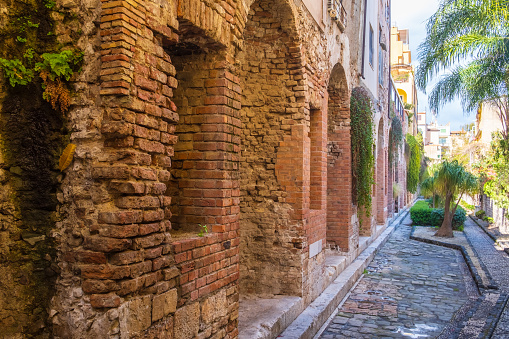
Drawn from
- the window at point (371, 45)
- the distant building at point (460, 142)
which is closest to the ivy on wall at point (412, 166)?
the distant building at point (460, 142)

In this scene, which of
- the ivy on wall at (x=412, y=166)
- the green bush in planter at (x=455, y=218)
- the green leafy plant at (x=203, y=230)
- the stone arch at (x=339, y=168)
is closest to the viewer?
the green leafy plant at (x=203, y=230)

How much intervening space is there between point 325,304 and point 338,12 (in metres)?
5.43

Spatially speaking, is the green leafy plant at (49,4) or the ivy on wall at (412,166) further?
the ivy on wall at (412,166)

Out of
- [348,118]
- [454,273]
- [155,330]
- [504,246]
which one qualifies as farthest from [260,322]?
[504,246]

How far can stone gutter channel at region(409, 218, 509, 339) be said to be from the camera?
657 cm

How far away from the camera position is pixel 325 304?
22.6ft

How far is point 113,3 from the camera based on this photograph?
277 centimetres

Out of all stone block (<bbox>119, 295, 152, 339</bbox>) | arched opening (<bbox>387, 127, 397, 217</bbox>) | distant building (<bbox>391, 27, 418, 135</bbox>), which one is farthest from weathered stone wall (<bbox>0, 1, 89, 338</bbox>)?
distant building (<bbox>391, 27, 418, 135</bbox>)

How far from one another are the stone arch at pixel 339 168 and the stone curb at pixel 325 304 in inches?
28.1

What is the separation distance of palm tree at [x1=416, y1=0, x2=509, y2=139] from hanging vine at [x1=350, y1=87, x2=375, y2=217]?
14.0 ft

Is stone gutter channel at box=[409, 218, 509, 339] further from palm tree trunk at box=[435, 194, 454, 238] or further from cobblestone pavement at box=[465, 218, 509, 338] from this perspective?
palm tree trunk at box=[435, 194, 454, 238]

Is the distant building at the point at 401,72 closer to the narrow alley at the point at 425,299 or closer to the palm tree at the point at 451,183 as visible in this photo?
the palm tree at the point at 451,183

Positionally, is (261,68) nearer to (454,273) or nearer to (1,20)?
(1,20)

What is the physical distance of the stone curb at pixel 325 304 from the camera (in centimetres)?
570
